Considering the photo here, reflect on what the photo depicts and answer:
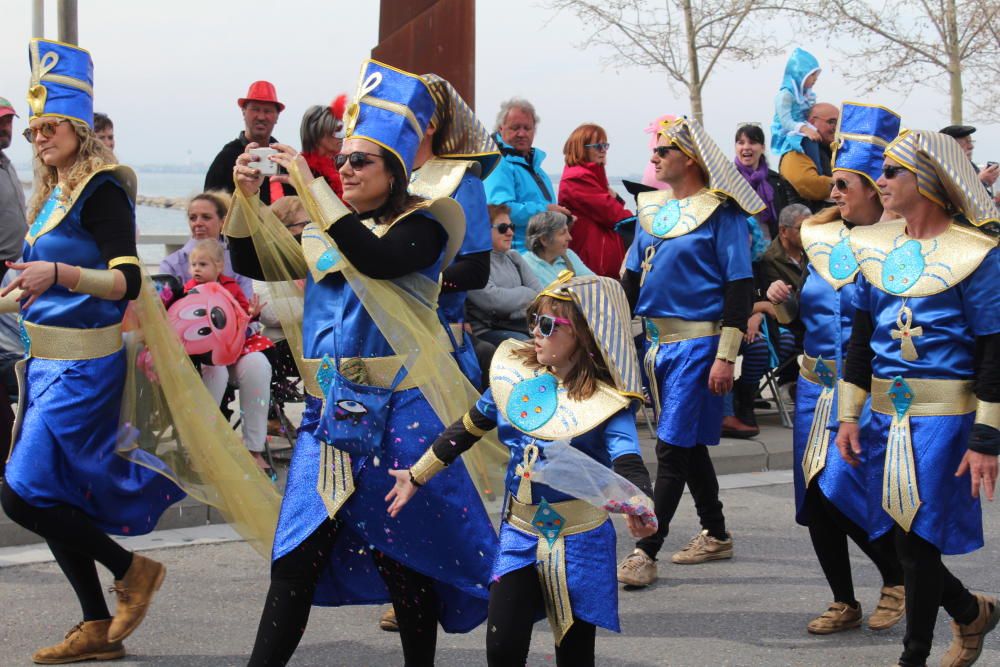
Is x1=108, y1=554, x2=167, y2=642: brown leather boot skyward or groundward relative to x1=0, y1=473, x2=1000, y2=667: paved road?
skyward

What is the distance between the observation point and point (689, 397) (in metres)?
5.77

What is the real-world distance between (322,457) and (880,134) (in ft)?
7.78

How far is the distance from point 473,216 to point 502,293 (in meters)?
3.22

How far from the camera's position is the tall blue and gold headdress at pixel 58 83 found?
452cm

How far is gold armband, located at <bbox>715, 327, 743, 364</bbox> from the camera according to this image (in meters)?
5.66

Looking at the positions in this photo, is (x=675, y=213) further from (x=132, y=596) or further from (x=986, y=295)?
(x=132, y=596)

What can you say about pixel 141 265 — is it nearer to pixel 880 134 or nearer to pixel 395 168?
pixel 395 168

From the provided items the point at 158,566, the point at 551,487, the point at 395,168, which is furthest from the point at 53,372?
the point at 551,487

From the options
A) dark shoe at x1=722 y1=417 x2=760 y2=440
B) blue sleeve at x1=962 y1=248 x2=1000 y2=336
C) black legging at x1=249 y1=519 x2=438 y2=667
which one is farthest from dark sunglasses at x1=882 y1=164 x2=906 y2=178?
dark shoe at x1=722 y1=417 x2=760 y2=440

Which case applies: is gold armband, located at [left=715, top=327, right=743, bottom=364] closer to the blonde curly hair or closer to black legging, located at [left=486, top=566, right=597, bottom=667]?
black legging, located at [left=486, top=566, right=597, bottom=667]

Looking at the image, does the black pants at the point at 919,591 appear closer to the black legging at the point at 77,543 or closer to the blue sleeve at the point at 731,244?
the blue sleeve at the point at 731,244

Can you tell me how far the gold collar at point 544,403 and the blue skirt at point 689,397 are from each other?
2070 millimetres

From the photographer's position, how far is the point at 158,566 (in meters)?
4.68

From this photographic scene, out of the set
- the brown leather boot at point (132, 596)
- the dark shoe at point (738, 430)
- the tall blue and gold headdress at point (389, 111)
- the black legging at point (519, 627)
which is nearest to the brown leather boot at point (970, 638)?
the black legging at point (519, 627)
